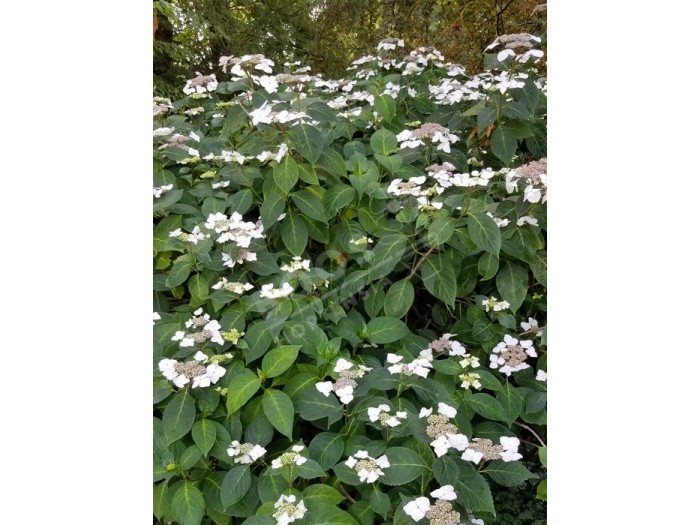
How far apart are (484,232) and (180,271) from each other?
682 mm

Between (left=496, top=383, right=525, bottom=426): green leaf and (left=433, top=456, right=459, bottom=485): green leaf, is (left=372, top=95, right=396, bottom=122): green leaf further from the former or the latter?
(left=433, top=456, right=459, bottom=485): green leaf

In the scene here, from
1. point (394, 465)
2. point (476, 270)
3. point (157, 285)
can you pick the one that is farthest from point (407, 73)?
point (394, 465)

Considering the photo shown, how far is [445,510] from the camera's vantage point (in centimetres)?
83

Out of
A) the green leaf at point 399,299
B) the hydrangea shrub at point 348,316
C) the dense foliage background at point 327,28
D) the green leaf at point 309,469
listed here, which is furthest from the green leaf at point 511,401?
the dense foliage background at point 327,28

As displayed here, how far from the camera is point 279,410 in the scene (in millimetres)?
1021

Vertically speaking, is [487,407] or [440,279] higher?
[440,279]

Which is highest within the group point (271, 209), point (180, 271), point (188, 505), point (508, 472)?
point (271, 209)

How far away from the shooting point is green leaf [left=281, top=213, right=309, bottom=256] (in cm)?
135

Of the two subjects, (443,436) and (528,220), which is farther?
(528,220)

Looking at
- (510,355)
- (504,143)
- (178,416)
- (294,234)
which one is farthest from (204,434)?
(504,143)

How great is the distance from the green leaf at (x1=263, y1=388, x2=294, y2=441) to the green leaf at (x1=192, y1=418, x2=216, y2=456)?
10 cm

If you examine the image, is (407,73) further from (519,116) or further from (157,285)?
(157,285)

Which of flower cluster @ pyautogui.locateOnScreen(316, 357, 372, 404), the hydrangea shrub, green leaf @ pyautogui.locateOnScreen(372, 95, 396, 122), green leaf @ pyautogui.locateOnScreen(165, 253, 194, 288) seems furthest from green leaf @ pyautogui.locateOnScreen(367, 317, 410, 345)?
green leaf @ pyautogui.locateOnScreen(372, 95, 396, 122)

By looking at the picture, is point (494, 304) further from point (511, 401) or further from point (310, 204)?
point (310, 204)
